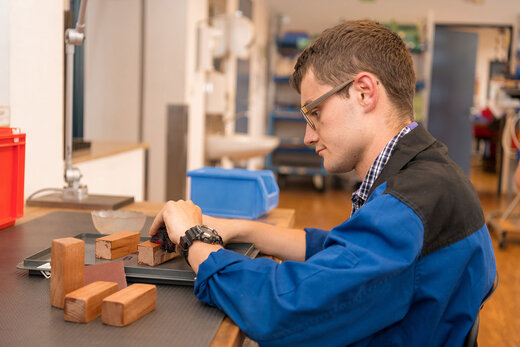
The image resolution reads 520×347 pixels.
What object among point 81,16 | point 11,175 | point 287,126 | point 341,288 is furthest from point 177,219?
point 287,126

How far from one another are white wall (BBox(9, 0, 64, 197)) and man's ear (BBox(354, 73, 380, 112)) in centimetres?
120

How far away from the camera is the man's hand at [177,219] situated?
40.7 inches

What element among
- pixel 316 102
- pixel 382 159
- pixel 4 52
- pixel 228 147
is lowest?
pixel 228 147

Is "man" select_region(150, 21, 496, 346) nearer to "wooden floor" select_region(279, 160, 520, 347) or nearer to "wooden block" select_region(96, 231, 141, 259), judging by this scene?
"wooden block" select_region(96, 231, 141, 259)

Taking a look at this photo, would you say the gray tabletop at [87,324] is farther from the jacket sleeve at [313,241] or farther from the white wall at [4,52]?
the white wall at [4,52]

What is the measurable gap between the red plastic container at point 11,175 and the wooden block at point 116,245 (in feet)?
1.46

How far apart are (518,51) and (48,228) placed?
286 inches

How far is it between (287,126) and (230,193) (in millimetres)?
6255

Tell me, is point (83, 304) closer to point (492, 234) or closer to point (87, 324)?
point (87, 324)

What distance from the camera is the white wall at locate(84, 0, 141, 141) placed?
4.07 m

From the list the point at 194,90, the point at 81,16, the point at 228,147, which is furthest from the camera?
the point at 228,147

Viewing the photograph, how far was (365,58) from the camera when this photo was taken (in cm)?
105

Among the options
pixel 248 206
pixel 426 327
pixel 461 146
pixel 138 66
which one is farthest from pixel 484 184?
pixel 426 327

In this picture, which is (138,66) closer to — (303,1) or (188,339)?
(188,339)
